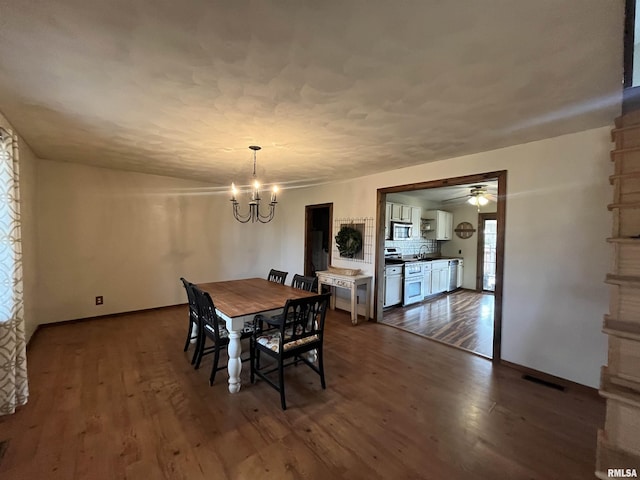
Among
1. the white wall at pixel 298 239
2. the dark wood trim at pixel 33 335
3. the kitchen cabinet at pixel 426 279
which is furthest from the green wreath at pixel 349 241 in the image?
the dark wood trim at pixel 33 335

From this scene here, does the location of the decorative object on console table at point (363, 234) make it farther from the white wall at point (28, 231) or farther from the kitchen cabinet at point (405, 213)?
the white wall at point (28, 231)

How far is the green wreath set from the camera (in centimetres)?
453

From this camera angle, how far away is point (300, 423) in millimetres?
1997

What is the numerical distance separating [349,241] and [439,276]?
2.81m

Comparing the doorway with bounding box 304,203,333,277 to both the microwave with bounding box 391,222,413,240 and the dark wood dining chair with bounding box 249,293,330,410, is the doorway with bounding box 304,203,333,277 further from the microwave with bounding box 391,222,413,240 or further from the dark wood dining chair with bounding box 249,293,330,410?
the dark wood dining chair with bounding box 249,293,330,410

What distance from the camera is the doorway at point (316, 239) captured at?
5523mm

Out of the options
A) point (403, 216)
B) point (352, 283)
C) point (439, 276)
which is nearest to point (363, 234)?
point (352, 283)

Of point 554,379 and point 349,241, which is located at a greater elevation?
point 349,241

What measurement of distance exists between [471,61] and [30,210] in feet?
15.7

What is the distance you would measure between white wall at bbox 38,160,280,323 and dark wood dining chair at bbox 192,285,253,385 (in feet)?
8.28

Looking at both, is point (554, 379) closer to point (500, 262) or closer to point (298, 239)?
point (500, 262)

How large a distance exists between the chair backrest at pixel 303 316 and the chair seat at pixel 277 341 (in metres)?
0.04

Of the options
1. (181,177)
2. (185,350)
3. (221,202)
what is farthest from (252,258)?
(185,350)

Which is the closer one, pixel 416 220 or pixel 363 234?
pixel 363 234
